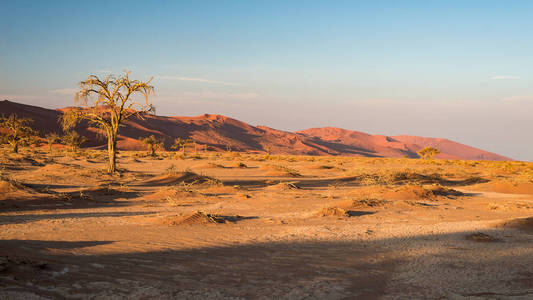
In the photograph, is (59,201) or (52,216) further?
(59,201)

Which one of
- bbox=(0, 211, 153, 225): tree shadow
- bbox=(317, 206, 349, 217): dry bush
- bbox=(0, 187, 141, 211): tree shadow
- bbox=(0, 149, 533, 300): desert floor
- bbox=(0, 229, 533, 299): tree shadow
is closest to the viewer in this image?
bbox=(0, 229, 533, 299): tree shadow

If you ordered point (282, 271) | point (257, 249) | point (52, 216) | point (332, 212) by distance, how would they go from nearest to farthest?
point (282, 271) → point (257, 249) → point (52, 216) → point (332, 212)

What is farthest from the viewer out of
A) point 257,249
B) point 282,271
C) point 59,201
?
point 59,201

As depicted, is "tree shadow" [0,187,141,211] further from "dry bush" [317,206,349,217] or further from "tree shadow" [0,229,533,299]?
"dry bush" [317,206,349,217]

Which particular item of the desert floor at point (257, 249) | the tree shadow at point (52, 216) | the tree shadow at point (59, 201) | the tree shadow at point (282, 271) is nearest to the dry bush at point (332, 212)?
the desert floor at point (257, 249)

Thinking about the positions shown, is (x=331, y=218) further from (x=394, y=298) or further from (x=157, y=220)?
(x=394, y=298)

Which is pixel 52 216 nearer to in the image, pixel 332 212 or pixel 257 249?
pixel 257 249

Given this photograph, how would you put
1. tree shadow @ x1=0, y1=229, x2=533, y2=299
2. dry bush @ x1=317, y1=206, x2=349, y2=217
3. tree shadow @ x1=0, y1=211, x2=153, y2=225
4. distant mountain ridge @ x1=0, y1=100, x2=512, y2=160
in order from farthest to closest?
distant mountain ridge @ x1=0, y1=100, x2=512, y2=160
dry bush @ x1=317, y1=206, x2=349, y2=217
tree shadow @ x1=0, y1=211, x2=153, y2=225
tree shadow @ x1=0, y1=229, x2=533, y2=299

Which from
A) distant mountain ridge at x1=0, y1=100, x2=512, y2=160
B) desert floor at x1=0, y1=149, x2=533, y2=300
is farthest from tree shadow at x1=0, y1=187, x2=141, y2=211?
distant mountain ridge at x1=0, y1=100, x2=512, y2=160

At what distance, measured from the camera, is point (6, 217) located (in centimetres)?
970

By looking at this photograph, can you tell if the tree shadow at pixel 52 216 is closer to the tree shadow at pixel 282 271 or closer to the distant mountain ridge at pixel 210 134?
the tree shadow at pixel 282 271

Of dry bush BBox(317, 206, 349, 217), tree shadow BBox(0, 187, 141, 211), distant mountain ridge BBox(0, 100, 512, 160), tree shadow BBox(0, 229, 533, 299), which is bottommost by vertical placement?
tree shadow BBox(0, 187, 141, 211)

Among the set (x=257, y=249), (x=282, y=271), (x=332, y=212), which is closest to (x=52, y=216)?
(x=257, y=249)

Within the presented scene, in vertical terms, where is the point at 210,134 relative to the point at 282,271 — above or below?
above
